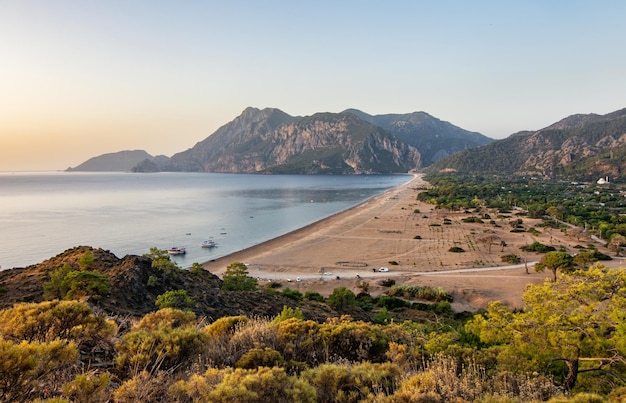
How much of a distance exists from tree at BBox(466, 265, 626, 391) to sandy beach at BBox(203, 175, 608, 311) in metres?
17.3

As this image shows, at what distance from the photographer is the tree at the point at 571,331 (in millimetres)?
8578

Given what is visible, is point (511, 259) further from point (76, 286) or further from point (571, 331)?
point (76, 286)

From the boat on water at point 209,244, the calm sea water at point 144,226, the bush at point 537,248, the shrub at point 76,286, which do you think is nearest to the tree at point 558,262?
the bush at point 537,248

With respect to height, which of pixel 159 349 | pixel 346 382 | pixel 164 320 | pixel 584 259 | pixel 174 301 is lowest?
pixel 584 259

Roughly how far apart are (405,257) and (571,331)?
34726 mm

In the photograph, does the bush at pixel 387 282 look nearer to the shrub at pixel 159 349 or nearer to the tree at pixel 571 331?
the tree at pixel 571 331

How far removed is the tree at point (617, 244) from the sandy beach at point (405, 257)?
415 centimetres

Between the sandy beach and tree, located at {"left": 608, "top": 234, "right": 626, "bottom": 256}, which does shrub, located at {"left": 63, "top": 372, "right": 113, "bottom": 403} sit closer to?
the sandy beach

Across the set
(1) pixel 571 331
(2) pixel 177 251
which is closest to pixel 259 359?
(1) pixel 571 331

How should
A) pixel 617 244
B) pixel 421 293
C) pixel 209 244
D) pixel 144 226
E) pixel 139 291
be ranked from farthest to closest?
pixel 144 226 < pixel 209 244 < pixel 617 244 < pixel 421 293 < pixel 139 291

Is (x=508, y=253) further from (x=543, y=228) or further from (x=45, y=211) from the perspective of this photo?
(x=45, y=211)

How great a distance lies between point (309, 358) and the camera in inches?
347

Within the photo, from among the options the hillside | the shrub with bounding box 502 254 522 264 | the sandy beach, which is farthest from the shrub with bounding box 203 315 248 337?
the shrub with bounding box 502 254 522 264

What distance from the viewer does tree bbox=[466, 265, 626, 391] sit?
8.58m
